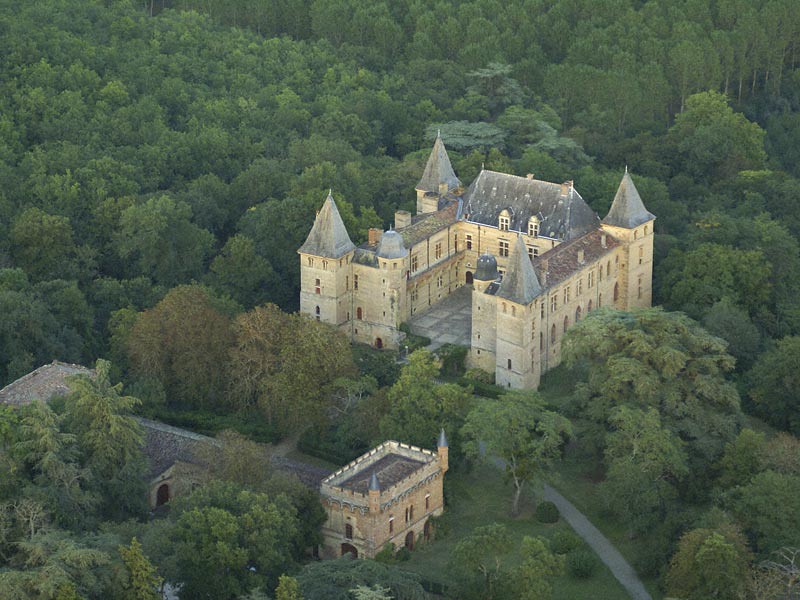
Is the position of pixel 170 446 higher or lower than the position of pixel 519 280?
lower

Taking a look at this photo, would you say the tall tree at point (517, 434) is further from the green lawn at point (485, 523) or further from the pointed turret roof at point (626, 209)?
the pointed turret roof at point (626, 209)

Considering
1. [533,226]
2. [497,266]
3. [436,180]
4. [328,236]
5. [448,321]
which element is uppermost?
[436,180]

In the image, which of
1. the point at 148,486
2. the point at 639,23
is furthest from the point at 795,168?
the point at 148,486

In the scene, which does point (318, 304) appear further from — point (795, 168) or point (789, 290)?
point (795, 168)

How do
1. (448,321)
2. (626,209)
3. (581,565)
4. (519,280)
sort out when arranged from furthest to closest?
1. (448,321)
2. (626,209)
3. (519,280)
4. (581,565)

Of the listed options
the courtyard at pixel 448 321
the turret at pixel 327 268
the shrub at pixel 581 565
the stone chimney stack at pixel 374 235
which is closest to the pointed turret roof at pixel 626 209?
the courtyard at pixel 448 321

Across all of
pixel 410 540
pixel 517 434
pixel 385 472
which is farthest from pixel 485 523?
pixel 385 472

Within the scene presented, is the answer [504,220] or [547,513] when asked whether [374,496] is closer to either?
[547,513]

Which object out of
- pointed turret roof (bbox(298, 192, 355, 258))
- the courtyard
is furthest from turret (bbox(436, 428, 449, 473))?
pointed turret roof (bbox(298, 192, 355, 258))

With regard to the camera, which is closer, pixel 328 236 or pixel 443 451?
pixel 443 451
